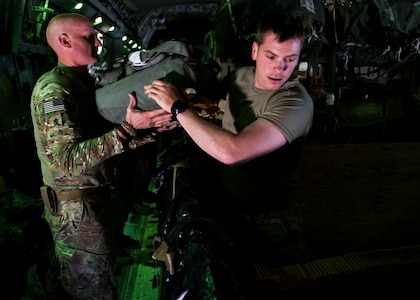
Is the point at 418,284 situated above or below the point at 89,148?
below

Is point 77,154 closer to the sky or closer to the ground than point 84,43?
closer to the ground

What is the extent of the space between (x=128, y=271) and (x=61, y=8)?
4904mm

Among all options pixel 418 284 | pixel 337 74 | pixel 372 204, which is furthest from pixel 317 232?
pixel 337 74

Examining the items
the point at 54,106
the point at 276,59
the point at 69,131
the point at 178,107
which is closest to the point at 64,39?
the point at 54,106

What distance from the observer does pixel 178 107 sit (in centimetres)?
157

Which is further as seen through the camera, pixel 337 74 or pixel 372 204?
pixel 337 74

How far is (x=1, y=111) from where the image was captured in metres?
3.75

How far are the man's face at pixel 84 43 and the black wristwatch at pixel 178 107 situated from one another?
3.93 feet

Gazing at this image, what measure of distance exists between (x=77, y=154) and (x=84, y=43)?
3.09 ft

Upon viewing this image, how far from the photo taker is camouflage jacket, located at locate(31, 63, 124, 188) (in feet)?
6.36

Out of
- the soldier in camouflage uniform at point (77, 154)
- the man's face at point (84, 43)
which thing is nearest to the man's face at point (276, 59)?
the soldier in camouflage uniform at point (77, 154)

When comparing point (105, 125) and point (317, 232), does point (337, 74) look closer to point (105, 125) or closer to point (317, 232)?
point (317, 232)

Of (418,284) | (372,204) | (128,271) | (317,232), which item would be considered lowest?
(128,271)

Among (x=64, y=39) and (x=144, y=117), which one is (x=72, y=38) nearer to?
(x=64, y=39)
